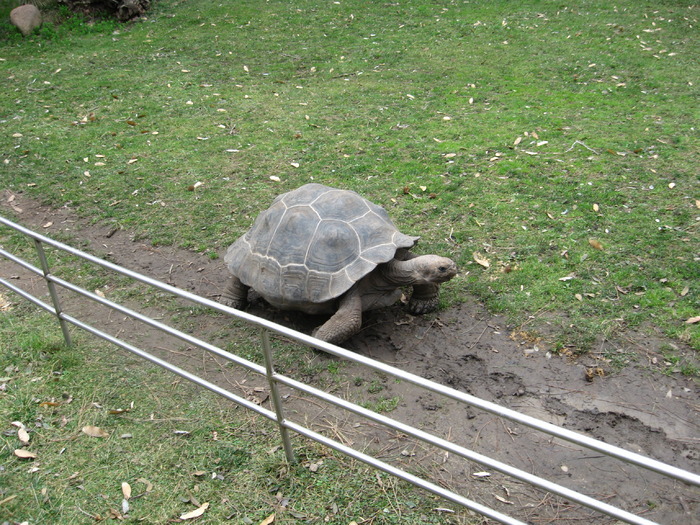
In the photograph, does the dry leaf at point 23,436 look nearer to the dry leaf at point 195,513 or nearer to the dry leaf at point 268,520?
the dry leaf at point 195,513

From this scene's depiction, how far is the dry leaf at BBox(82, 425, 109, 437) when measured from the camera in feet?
10.2

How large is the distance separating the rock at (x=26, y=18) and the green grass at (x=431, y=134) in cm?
28

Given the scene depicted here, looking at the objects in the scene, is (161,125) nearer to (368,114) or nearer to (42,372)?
(368,114)

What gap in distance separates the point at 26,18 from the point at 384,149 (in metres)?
9.30

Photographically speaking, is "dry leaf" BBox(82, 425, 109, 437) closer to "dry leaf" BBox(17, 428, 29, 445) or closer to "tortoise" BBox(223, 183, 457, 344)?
"dry leaf" BBox(17, 428, 29, 445)

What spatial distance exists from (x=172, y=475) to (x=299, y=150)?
14.8 ft

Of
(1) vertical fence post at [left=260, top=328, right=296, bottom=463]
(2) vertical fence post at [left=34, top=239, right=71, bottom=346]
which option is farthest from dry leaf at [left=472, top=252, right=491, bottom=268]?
(2) vertical fence post at [left=34, top=239, right=71, bottom=346]

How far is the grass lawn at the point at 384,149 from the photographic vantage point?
3.64 metres

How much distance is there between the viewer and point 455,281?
446 cm

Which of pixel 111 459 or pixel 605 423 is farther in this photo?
pixel 605 423

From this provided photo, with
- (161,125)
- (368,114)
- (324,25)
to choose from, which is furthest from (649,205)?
(324,25)

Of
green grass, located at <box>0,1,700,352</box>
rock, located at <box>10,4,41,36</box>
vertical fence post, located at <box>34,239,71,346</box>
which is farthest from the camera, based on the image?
rock, located at <box>10,4,41,36</box>

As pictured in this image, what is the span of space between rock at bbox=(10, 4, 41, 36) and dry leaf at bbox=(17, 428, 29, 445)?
36.1 feet

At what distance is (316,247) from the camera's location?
3.77m
